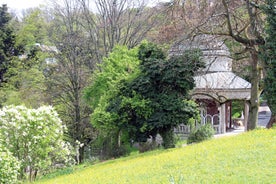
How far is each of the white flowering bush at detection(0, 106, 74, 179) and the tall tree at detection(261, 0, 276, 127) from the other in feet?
25.4

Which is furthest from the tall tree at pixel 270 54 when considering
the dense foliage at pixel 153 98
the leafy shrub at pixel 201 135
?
the leafy shrub at pixel 201 135

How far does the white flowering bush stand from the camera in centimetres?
1076

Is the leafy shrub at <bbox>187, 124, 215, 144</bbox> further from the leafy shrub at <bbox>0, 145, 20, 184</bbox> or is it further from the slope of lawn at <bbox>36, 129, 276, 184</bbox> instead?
the leafy shrub at <bbox>0, 145, 20, 184</bbox>

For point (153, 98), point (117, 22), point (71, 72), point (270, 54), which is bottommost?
point (153, 98)

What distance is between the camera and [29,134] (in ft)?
35.9

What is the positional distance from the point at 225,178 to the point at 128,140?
10.5 meters

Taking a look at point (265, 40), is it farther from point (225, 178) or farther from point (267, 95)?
point (225, 178)

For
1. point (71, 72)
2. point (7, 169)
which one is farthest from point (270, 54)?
point (71, 72)

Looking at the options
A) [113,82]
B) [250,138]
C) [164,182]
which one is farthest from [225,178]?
[113,82]

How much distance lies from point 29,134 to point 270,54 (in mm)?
8705

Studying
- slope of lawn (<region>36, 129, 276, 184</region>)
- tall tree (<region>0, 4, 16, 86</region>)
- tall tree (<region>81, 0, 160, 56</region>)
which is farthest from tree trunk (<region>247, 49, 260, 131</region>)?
tall tree (<region>0, 4, 16, 86</region>)

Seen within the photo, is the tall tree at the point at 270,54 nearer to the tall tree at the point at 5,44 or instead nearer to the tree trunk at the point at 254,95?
the tree trunk at the point at 254,95

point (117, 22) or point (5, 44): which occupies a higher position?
point (117, 22)

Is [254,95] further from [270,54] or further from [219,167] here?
[219,167]
